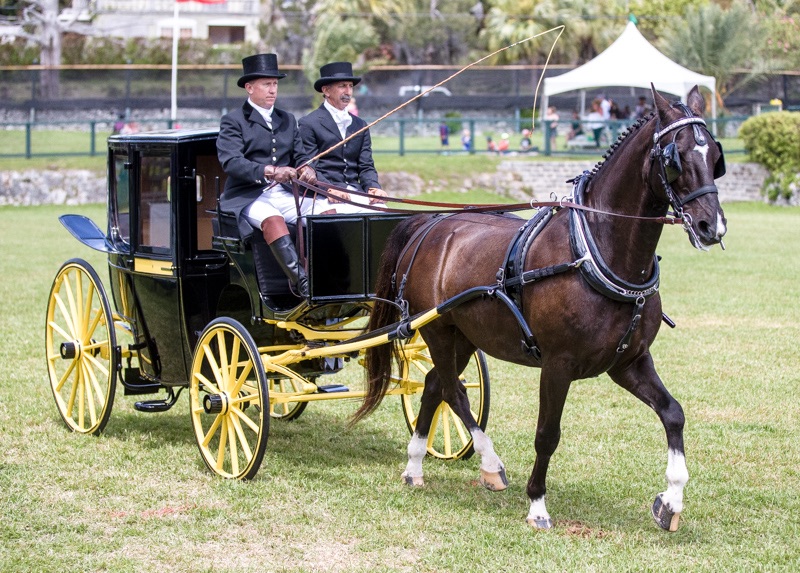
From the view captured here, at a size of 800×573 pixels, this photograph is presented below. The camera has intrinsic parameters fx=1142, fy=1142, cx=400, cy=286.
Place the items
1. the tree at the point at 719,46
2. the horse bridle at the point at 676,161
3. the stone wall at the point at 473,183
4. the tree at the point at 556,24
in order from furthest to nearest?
1. the tree at the point at 556,24
2. the tree at the point at 719,46
3. the stone wall at the point at 473,183
4. the horse bridle at the point at 676,161

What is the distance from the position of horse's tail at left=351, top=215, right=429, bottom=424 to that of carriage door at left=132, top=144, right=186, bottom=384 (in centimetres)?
130

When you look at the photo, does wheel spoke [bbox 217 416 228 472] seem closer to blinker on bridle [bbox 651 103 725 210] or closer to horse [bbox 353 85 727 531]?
horse [bbox 353 85 727 531]

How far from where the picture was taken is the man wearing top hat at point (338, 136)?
7.11 meters

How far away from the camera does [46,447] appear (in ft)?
23.3

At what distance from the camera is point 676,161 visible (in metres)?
4.91

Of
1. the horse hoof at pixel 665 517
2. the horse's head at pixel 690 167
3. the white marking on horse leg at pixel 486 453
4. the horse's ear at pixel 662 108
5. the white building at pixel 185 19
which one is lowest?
the horse hoof at pixel 665 517

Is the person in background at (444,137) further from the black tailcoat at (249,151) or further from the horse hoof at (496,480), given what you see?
the horse hoof at (496,480)

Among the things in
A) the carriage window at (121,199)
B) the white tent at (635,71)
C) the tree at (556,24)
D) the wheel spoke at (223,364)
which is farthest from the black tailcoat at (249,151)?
the tree at (556,24)

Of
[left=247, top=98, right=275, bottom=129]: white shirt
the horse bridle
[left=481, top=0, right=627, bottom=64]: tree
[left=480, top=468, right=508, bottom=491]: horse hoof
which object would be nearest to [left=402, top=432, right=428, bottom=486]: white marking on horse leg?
[left=480, top=468, right=508, bottom=491]: horse hoof

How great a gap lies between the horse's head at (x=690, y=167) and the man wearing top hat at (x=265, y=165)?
223 cm

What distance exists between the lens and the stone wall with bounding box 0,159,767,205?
Answer: 88.7 ft

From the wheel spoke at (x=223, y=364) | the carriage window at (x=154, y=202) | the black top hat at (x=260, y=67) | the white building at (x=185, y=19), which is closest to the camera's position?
the wheel spoke at (x=223, y=364)

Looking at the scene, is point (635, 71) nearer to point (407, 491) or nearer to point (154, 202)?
point (154, 202)

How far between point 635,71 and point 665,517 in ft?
82.5
